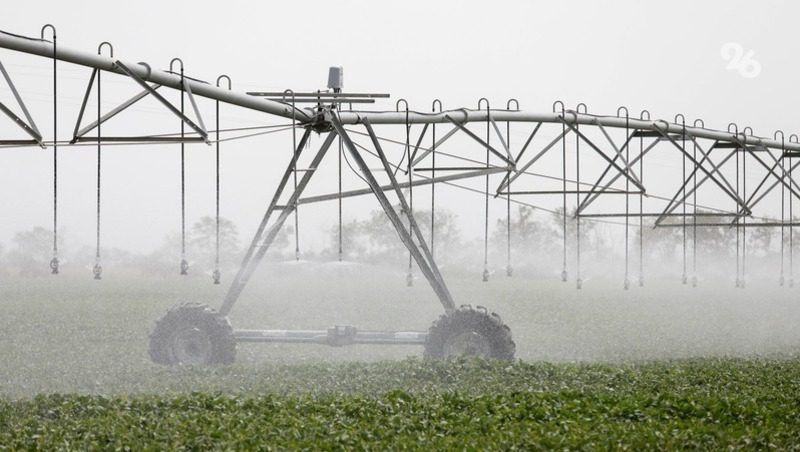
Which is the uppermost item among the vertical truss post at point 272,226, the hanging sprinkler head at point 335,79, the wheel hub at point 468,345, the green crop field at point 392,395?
the hanging sprinkler head at point 335,79

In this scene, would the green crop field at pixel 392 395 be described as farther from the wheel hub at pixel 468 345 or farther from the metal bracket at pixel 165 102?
the metal bracket at pixel 165 102

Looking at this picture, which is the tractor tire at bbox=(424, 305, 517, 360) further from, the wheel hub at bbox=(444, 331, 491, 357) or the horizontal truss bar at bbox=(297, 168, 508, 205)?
the horizontal truss bar at bbox=(297, 168, 508, 205)

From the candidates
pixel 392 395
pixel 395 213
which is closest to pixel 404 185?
pixel 395 213

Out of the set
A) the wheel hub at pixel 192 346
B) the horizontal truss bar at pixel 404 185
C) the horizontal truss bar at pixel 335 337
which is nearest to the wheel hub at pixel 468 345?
the horizontal truss bar at pixel 335 337

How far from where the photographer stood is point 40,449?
500 inches

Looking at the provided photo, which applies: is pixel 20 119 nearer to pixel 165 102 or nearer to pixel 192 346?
pixel 165 102

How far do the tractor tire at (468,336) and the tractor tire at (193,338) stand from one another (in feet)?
10.8

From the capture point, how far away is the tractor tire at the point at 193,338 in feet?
64.8

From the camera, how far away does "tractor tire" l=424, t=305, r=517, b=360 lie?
19.9m

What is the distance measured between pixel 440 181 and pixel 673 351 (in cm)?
916

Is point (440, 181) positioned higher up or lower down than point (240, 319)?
higher up

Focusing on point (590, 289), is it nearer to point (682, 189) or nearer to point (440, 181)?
point (682, 189)

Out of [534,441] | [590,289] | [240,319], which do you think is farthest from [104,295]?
[534,441]

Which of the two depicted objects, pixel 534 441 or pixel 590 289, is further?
pixel 590 289
